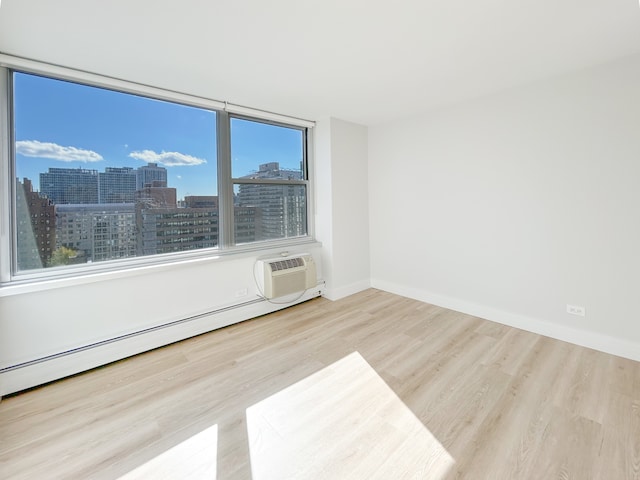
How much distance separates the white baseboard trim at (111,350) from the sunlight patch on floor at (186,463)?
49.7 inches

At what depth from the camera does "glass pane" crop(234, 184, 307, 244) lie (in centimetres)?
336

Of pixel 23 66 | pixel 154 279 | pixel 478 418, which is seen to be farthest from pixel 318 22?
pixel 478 418

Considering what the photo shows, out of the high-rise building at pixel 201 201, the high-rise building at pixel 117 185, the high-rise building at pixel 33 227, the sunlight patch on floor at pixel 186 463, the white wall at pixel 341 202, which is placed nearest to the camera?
the sunlight patch on floor at pixel 186 463

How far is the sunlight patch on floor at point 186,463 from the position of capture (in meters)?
1.41

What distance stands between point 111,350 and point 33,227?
114 centimetres

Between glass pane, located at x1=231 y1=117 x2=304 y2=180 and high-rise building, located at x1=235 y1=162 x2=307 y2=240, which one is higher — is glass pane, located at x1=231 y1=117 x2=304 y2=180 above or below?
above

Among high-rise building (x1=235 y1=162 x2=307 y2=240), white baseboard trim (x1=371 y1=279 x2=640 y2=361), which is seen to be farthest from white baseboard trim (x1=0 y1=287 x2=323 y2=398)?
white baseboard trim (x1=371 y1=279 x2=640 y2=361)

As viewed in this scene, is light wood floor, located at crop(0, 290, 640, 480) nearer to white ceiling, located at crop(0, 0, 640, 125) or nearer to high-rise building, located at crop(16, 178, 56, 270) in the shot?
high-rise building, located at crop(16, 178, 56, 270)

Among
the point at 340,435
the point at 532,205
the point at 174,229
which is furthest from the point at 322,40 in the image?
the point at 340,435

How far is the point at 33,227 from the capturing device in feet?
7.29

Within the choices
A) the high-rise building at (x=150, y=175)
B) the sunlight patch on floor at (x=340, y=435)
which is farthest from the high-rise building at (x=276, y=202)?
the sunlight patch on floor at (x=340, y=435)

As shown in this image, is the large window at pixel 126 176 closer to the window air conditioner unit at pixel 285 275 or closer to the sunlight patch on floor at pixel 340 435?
the window air conditioner unit at pixel 285 275

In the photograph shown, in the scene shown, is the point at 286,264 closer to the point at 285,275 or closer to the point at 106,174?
the point at 285,275

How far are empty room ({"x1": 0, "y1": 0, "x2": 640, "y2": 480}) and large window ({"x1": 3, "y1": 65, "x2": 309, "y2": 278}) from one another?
0.02 m
